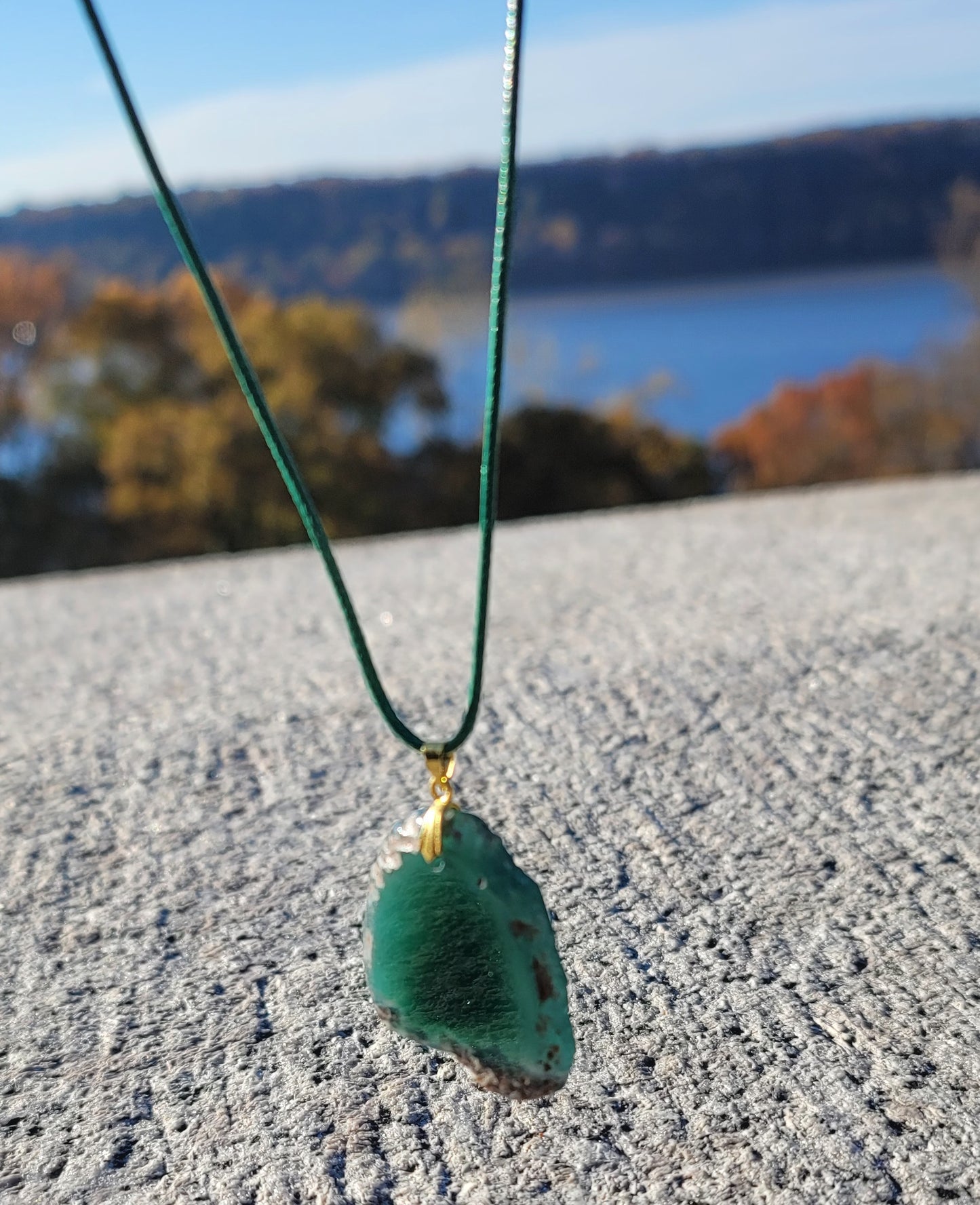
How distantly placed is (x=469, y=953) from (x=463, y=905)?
42 millimetres

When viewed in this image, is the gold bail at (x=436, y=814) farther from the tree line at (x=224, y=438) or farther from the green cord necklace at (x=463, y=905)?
the tree line at (x=224, y=438)

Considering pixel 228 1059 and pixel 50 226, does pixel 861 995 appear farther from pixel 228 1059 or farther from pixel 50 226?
pixel 50 226

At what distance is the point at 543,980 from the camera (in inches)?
40.0

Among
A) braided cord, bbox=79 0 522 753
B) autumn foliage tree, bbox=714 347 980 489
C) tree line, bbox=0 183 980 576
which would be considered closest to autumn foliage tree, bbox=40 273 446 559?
tree line, bbox=0 183 980 576

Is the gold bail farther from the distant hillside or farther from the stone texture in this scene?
the distant hillside

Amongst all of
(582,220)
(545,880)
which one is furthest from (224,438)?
(545,880)

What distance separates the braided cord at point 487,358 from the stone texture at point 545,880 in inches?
17.7

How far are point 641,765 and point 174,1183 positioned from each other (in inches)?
37.7

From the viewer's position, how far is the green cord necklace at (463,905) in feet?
3.26

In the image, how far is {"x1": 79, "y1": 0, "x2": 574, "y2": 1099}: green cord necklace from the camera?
3.26 feet

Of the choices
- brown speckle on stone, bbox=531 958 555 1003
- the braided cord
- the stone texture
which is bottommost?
the stone texture

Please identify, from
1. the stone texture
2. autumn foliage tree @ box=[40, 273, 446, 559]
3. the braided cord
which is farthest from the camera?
autumn foliage tree @ box=[40, 273, 446, 559]

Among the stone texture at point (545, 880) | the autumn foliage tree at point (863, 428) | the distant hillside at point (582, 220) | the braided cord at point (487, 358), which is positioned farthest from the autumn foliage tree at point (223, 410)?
the braided cord at point (487, 358)

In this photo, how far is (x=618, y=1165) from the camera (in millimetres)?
1116
